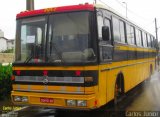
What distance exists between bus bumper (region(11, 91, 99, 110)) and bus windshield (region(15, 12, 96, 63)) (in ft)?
2.85

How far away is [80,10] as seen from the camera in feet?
25.2

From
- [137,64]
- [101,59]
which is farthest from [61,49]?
[137,64]

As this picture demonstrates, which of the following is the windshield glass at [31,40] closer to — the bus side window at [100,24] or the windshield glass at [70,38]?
the windshield glass at [70,38]

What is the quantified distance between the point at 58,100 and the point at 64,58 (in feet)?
3.49

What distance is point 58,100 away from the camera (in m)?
7.64

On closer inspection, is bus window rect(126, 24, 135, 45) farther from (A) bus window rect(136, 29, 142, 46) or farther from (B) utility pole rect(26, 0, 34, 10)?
(B) utility pole rect(26, 0, 34, 10)

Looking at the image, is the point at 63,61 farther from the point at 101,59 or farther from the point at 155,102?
the point at 155,102

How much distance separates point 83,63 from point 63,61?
21.1 inches

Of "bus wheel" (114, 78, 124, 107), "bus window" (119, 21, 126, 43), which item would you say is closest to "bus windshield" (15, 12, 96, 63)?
"bus wheel" (114, 78, 124, 107)

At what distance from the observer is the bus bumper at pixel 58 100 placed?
7.33m

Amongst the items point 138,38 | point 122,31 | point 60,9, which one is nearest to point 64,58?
point 60,9

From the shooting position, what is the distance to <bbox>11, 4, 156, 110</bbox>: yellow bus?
24.4 feet

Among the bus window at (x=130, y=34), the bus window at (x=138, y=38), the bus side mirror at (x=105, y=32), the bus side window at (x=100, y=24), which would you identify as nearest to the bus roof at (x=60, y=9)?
the bus side window at (x=100, y=24)

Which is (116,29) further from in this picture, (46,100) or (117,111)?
(46,100)
